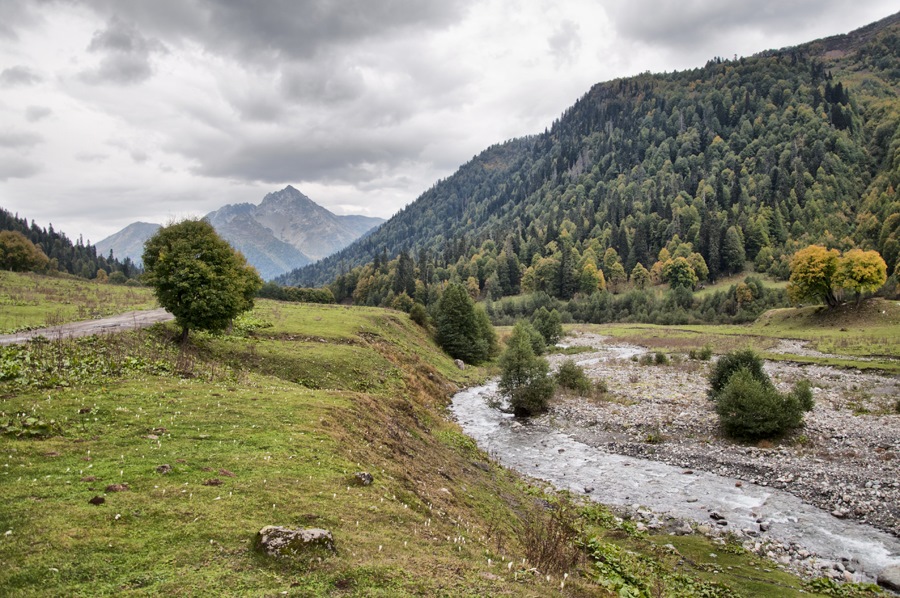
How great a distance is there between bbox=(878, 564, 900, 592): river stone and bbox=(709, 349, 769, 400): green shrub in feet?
84.7

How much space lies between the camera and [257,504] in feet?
42.4

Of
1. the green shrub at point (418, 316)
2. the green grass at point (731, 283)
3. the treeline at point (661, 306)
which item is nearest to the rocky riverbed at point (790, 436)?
the green shrub at point (418, 316)

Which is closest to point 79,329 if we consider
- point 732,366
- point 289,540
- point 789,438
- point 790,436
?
point 289,540

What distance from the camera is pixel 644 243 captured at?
637 feet

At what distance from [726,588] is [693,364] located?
58756 millimetres

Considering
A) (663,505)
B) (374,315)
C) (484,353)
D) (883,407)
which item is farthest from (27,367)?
(484,353)

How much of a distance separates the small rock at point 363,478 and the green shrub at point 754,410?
30.6 m

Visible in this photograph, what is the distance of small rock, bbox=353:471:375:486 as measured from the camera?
641 inches

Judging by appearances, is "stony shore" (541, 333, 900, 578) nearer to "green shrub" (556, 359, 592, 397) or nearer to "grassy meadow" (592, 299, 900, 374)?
"green shrub" (556, 359, 592, 397)

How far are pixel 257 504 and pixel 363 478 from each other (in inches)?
165

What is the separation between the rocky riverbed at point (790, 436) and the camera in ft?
83.3

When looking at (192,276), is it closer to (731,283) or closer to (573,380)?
(573,380)

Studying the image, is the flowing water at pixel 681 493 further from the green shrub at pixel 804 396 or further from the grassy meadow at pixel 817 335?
the grassy meadow at pixel 817 335

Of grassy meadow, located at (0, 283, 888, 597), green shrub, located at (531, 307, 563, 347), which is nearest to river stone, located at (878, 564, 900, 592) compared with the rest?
grassy meadow, located at (0, 283, 888, 597)
